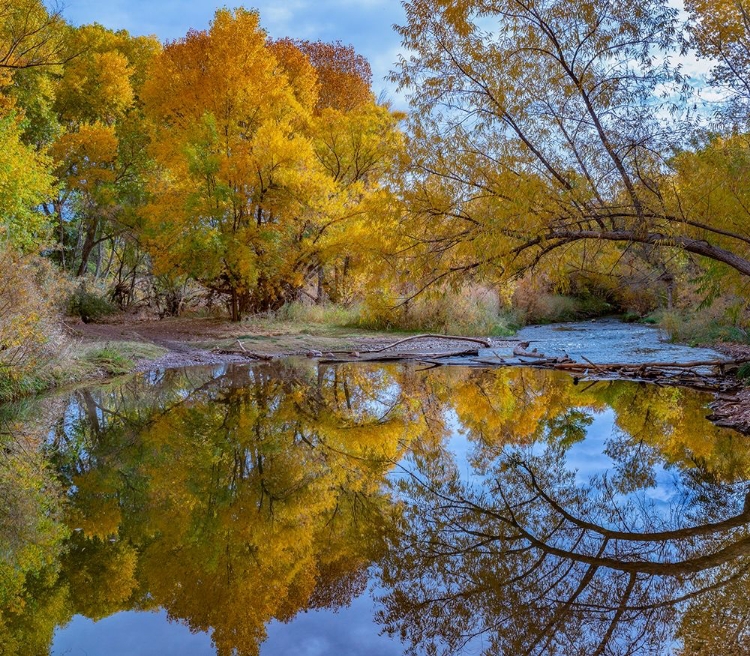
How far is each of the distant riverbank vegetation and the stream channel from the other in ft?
8.38

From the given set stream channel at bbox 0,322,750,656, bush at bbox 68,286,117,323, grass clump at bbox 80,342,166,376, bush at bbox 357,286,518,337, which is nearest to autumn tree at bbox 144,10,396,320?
bush at bbox 357,286,518,337

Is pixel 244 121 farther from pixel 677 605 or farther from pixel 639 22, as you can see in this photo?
pixel 677 605

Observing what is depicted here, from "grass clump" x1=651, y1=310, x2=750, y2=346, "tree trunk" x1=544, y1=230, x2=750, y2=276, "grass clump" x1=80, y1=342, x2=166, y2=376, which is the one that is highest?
"tree trunk" x1=544, y1=230, x2=750, y2=276

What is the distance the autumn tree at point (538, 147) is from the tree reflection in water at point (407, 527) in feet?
7.98

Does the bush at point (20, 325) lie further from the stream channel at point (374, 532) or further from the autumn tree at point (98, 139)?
the autumn tree at point (98, 139)

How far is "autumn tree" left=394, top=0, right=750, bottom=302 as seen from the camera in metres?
7.88

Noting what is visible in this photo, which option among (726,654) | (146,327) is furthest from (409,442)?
(146,327)

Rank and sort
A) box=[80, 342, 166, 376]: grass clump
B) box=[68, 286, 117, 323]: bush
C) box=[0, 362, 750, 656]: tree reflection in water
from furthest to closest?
box=[68, 286, 117, 323]: bush → box=[80, 342, 166, 376]: grass clump → box=[0, 362, 750, 656]: tree reflection in water

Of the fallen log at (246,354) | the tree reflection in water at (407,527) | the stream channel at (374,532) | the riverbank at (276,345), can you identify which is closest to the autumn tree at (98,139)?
the riverbank at (276,345)

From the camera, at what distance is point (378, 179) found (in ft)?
52.1

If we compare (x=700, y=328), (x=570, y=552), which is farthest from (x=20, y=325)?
(x=700, y=328)

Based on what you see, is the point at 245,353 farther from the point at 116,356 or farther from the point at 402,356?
the point at 402,356

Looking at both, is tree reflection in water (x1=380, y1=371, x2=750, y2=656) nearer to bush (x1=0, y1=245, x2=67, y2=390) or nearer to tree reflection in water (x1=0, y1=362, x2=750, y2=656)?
tree reflection in water (x1=0, y1=362, x2=750, y2=656)

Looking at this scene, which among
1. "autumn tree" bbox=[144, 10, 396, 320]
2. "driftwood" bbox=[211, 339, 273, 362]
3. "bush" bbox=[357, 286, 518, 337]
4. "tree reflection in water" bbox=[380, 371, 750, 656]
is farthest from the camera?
"bush" bbox=[357, 286, 518, 337]
